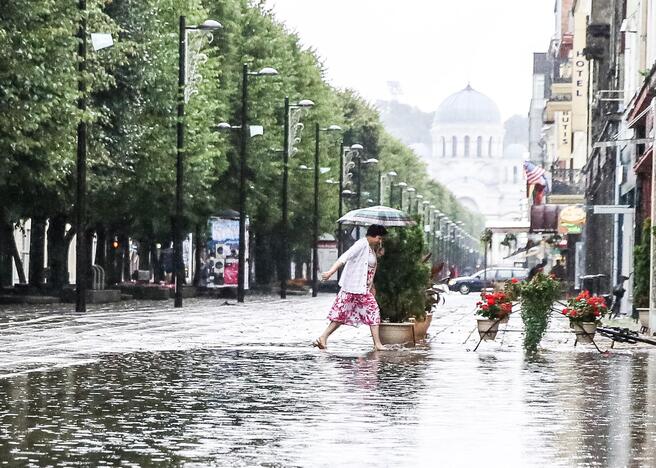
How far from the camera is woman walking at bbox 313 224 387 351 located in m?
23.9

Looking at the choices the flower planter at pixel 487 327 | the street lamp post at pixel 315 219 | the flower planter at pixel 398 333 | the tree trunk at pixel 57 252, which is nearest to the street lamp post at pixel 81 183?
the tree trunk at pixel 57 252

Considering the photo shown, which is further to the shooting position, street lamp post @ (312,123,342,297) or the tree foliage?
street lamp post @ (312,123,342,297)

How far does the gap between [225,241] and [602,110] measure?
12.7m

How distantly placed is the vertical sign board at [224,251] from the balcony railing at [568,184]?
26.8 meters

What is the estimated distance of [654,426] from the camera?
13320 millimetres

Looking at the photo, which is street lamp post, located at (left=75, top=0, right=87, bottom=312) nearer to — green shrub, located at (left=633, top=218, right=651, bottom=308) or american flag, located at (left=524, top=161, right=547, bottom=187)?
green shrub, located at (left=633, top=218, right=651, bottom=308)

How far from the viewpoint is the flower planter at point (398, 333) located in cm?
2545

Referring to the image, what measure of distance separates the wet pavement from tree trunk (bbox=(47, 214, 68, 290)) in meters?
23.8

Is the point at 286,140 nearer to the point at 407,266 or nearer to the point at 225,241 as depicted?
the point at 225,241

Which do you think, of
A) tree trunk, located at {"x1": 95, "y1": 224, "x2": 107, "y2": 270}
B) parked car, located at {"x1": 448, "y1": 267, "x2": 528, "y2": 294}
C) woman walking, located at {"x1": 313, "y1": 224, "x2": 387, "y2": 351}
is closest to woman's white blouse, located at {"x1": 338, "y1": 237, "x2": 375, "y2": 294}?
woman walking, located at {"x1": 313, "y1": 224, "x2": 387, "y2": 351}

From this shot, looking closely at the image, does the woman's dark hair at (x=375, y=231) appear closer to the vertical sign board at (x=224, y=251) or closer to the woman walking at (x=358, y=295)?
the woman walking at (x=358, y=295)

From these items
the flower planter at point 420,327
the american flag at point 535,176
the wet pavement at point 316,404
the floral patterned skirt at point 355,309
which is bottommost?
the wet pavement at point 316,404

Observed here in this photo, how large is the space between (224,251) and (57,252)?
9.30 metres

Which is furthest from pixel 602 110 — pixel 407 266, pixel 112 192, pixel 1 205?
pixel 407 266
